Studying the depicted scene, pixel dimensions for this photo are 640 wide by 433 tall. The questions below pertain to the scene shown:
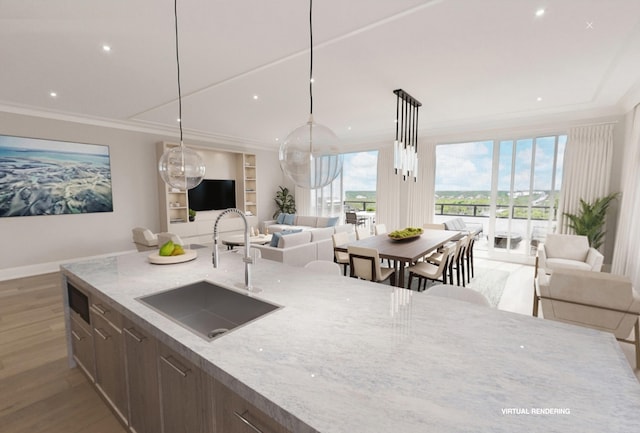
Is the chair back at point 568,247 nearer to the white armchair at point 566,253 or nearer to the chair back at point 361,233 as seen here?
the white armchair at point 566,253

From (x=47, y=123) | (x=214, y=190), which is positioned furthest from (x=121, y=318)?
(x=214, y=190)

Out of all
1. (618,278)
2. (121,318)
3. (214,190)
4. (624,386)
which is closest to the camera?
(624,386)

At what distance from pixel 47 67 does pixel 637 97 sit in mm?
7814

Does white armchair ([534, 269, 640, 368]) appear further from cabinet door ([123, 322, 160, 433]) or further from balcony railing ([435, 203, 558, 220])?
balcony railing ([435, 203, 558, 220])

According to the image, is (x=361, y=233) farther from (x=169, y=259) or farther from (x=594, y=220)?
(x=594, y=220)

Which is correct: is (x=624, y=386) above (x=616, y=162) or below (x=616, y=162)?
below

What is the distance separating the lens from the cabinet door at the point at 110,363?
5.50ft

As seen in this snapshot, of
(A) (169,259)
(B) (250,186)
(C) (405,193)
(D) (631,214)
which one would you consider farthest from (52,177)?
(D) (631,214)

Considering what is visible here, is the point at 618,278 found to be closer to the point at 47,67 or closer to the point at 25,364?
the point at 25,364

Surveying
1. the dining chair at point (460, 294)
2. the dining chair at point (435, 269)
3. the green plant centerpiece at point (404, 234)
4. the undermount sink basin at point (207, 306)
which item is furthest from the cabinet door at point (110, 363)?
the green plant centerpiece at point (404, 234)

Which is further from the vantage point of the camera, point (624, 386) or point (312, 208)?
point (312, 208)

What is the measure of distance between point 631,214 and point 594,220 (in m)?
0.77

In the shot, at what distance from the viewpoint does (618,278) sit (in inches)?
90.4

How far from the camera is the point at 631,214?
13.8 feet
